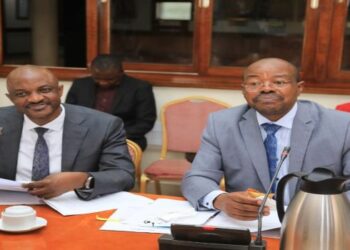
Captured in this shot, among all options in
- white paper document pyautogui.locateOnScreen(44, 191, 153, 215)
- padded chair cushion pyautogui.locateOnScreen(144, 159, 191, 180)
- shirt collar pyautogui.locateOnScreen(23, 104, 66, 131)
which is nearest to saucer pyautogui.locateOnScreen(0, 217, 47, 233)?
white paper document pyautogui.locateOnScreen(44, 191, 153, 215)

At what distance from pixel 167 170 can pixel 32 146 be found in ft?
5.08

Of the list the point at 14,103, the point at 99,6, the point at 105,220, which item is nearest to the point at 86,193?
the point at 105,220

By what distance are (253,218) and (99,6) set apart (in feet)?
9.67

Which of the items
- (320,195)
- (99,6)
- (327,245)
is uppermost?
(99,6)

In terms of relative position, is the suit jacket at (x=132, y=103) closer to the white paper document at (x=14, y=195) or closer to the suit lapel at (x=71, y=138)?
the suit lapel at (x=71, y=138)

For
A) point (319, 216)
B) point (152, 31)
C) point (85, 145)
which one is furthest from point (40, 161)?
point (152, 31)

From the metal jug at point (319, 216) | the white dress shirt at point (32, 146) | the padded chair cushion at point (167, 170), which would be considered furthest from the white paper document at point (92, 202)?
the padded chair cushion at point (167, 170)

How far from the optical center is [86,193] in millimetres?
1800

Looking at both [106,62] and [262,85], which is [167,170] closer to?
[106,62]

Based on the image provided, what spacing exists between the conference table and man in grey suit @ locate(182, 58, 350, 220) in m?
0.40

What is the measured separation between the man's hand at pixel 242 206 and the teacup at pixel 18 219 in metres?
0.62

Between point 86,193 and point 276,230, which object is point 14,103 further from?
point 276,230

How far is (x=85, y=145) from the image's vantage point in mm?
2047

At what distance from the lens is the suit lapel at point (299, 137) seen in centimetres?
186
